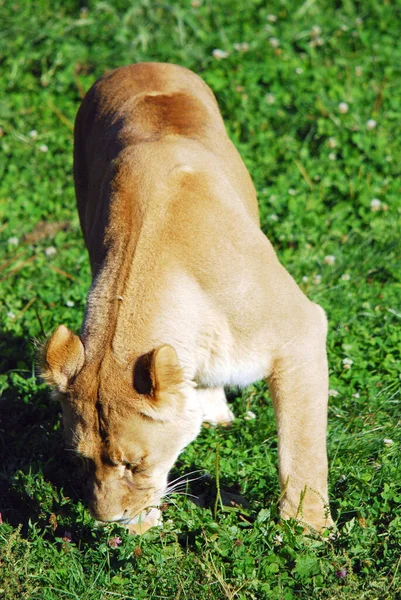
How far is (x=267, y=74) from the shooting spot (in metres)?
7.38

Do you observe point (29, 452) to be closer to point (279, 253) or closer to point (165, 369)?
point (165, 369)

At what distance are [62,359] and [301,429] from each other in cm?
110

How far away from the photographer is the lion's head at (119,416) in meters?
3.41

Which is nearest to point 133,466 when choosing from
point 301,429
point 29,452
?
point 301,429

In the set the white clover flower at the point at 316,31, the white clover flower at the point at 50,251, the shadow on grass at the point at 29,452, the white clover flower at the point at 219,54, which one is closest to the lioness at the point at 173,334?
the shadow on grass at the point at 29,452

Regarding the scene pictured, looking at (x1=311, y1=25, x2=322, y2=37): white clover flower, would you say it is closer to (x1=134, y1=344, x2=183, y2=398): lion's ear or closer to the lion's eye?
(x1=134, y1=344, x2=183, y2=398): lion's ear

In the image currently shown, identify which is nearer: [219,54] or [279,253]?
[279,253]

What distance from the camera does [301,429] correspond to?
3918mm

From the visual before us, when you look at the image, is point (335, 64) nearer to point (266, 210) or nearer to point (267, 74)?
point (267, 74)

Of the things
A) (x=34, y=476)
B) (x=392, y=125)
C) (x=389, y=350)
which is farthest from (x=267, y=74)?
(x=34, y=476)

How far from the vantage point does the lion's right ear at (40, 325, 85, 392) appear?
351 cm

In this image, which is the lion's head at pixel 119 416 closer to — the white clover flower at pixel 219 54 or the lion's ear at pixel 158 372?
the lion's ear at pixel 158 372

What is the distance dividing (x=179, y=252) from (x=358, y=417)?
4.76ft

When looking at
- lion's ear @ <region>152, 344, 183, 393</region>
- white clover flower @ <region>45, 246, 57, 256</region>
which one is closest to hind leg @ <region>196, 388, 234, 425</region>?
lion's ear @ <region>152, 344, 183, 393</region>
